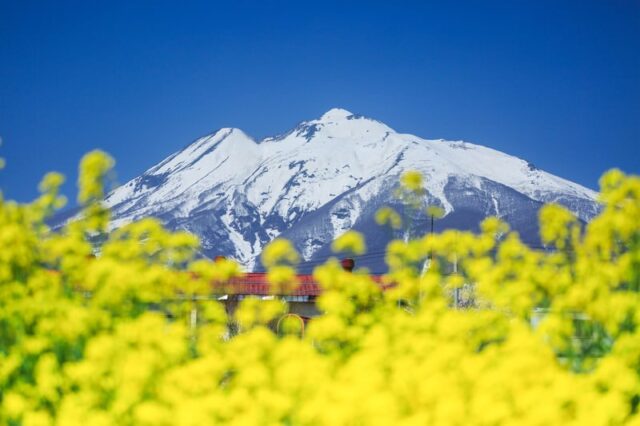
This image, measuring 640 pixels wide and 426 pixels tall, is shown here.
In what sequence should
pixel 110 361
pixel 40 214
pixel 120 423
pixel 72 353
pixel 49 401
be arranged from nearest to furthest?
pixel 120 423
pixel 110 361
pixel 49 401
pixel 72 353
pixel 40 214

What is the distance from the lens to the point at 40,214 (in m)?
6.07

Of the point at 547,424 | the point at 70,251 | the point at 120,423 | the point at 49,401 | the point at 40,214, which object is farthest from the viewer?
the point at 40,214

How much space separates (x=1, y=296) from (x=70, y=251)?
61 centimetres

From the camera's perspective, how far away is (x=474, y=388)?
3.91 meters

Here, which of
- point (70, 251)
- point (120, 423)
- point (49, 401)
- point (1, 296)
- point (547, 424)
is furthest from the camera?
point (70, 251)

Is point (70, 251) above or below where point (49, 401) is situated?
above

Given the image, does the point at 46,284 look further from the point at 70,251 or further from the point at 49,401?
the point at 49,401

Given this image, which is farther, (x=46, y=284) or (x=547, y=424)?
(x=46, y=284)

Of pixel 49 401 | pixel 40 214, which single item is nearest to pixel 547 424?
pixel 49 401

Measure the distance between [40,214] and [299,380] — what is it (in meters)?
3.07

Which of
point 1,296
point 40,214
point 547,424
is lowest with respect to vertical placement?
point 547,424

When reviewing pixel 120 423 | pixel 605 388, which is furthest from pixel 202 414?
pixel 605 388

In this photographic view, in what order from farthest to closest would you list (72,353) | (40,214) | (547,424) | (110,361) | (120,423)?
(40,214) < (72,353) < (110,361) < (120,423) < (547,424)

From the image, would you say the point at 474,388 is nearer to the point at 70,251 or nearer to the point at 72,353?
the point at 72,353
